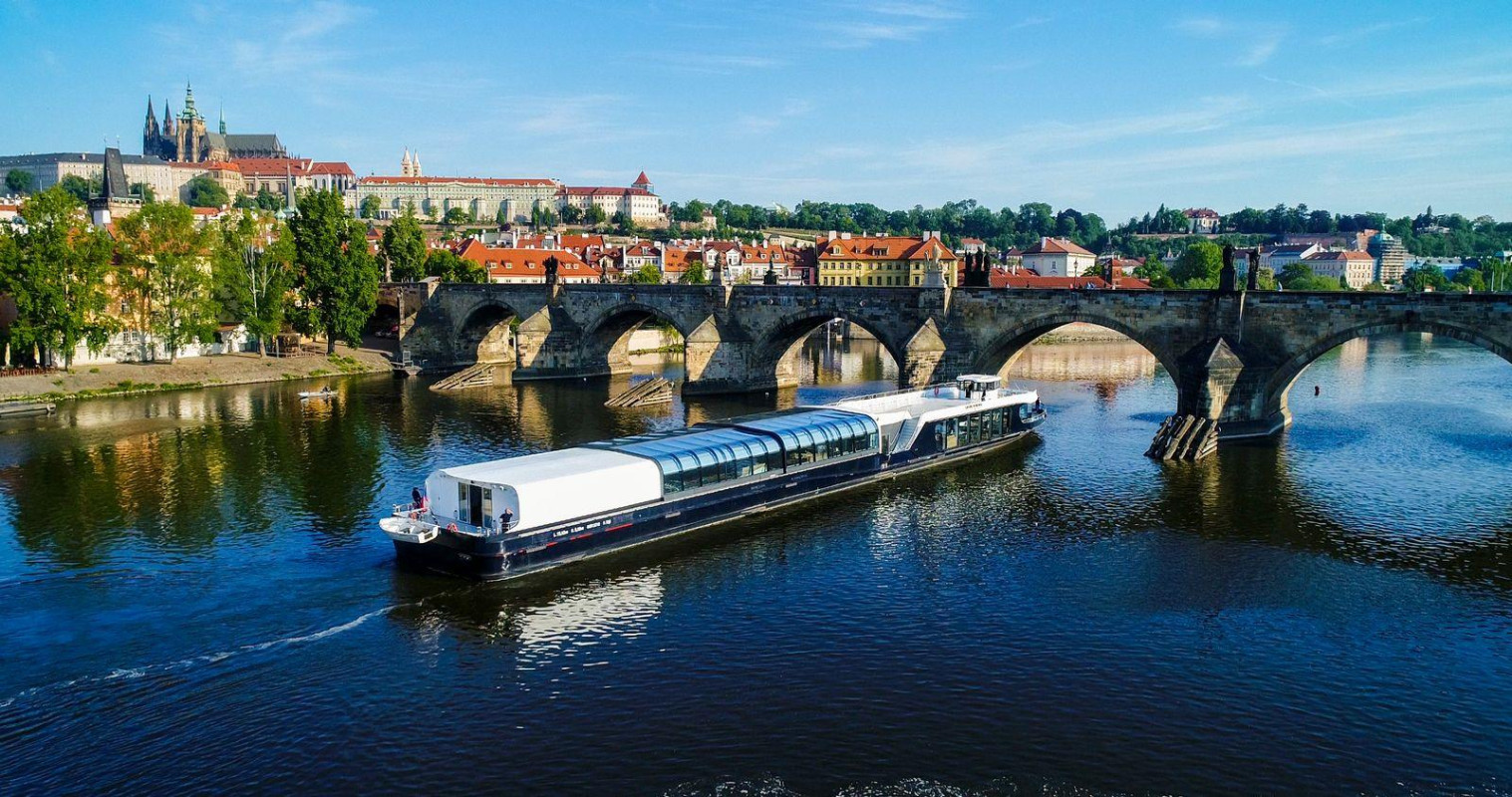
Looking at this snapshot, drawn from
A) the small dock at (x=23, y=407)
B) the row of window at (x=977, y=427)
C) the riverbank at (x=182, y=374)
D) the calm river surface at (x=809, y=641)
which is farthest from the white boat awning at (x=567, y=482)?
the riverbank at (x=182, y=374)

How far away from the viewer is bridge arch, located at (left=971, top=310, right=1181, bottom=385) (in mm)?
55156

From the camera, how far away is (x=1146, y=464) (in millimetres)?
47000

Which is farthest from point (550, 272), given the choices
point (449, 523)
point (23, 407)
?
point (449, 523)

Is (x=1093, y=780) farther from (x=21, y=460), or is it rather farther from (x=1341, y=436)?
(x=21, y=460)

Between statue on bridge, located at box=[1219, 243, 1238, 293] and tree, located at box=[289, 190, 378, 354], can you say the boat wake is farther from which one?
tree, located at box=[289, 190, 378, 354]

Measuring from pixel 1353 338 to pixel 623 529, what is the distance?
38166mm

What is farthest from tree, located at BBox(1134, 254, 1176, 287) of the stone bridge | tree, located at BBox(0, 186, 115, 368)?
tree, located at BBox(0, 186, 115, 368)

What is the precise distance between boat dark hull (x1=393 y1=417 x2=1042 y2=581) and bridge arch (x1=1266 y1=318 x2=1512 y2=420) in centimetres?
2279

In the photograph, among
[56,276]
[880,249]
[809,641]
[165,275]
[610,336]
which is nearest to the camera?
[809,641]

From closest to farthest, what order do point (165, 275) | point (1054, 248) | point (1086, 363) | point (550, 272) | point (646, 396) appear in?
1. point (646, 396)
2. point (165, 275)
3. point (550, 272)
4. point (1086, 363)
5. point (1054, 248)

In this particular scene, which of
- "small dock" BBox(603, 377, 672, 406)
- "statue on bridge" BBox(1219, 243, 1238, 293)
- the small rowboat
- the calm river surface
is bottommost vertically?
the calm river surface

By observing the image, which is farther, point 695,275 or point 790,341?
point 695,275

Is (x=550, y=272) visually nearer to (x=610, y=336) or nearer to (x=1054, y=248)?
(x=610, y=336)

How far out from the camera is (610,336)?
85.3 meters
